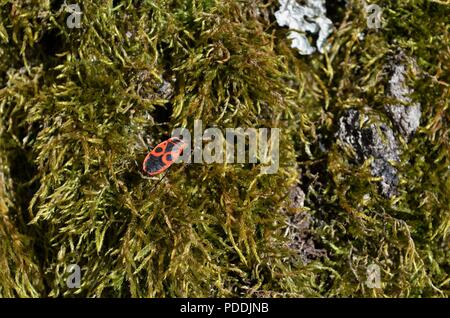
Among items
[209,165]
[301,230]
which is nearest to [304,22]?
[209,165]

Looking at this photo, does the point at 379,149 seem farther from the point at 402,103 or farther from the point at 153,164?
the point at 153,164

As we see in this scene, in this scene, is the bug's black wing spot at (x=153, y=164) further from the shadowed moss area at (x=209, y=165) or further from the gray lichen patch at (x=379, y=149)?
the gray lichen patch at (x=379, y=149)

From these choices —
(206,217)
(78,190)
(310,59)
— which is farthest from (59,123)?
(310,59)

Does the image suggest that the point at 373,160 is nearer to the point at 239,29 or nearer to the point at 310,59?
the point at 310,59

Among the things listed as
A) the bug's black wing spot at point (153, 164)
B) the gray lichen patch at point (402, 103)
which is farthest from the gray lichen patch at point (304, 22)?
the bug's black wing spot at point (153, 164)

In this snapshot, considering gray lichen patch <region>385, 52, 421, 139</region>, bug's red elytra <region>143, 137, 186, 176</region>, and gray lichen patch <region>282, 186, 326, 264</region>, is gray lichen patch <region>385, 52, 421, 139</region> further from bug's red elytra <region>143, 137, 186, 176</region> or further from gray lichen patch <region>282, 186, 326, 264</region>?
bug's red elytra <region>143, 137, 186, 176</region>

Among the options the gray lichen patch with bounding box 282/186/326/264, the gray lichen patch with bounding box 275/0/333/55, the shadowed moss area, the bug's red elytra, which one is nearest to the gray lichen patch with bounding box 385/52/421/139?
the shadowed moss area
